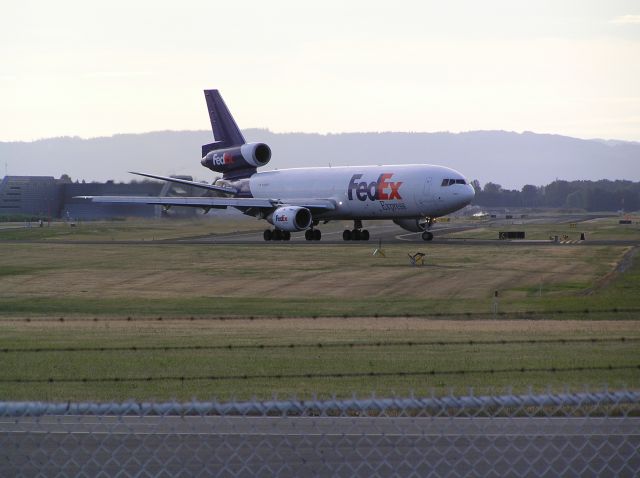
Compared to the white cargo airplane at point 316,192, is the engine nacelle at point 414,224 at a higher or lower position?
lower

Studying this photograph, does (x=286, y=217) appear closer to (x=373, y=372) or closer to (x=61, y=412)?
(x=373, y=372)

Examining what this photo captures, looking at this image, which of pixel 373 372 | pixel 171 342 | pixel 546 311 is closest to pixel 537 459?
pixel 373 372

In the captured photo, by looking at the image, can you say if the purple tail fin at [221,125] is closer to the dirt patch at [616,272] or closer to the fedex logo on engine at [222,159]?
the fedex logo on engine at [222,159]

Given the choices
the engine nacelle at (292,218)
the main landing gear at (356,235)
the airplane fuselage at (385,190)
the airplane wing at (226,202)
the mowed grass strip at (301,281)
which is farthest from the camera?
the main landing gear at (356,235)

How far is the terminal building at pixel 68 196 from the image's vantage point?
241 feet

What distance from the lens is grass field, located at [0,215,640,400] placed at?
1453 cm

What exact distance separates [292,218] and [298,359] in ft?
128

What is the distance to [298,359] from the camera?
1630cm

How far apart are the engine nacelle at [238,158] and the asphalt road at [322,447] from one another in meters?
52.6

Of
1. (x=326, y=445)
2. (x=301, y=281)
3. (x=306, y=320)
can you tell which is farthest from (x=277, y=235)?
(x=326, y=445)

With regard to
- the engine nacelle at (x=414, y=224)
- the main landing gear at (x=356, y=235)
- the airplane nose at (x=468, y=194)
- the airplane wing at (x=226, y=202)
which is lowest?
the main landing gear at (x=356, y=235)

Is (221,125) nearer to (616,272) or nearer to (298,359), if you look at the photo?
(616,272)

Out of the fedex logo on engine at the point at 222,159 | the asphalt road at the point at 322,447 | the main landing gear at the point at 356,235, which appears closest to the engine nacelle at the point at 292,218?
the main landing gear at the point at 356,235

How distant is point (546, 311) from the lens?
974 inches
